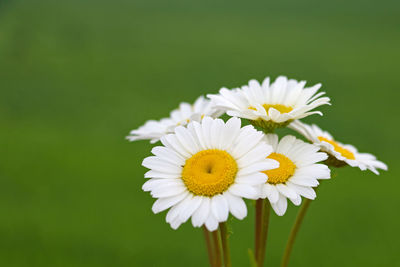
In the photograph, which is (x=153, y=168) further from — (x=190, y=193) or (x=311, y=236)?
(x=311, y=236)

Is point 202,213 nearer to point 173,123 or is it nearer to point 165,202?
point 165,202

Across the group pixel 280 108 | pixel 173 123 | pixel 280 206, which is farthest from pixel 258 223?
pixel 173 123

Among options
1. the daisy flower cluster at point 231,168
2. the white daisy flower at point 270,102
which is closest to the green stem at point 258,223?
the daisy flower cluster at point 231,168

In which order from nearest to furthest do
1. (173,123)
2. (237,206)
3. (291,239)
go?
(237,206)
(291,239)
(173,123)

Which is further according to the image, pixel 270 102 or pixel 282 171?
pixel 270 102

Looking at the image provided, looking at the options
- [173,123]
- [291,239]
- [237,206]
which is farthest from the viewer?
[173,123]

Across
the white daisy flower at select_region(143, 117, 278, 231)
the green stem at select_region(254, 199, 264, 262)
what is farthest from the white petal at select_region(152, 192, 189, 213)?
the green stem at select_region(254, 199, 264, 262)

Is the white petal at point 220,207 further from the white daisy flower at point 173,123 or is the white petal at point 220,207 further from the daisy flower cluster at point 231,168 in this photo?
the white daisy flower at point 173,123

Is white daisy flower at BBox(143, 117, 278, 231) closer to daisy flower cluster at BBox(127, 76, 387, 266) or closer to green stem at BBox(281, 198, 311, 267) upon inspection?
daisy flower cluster at BBox(127, 76, 387, 266)
